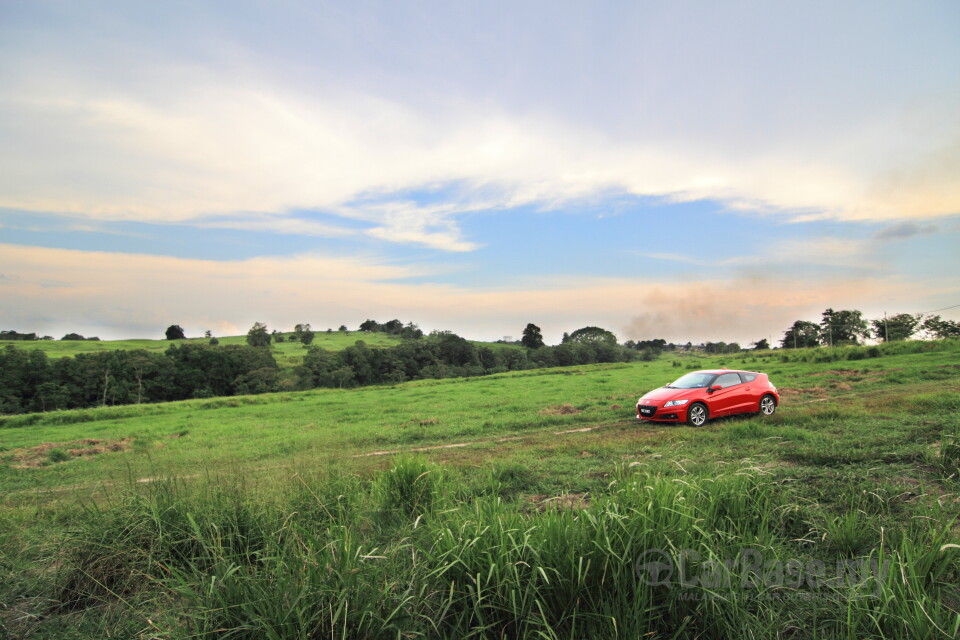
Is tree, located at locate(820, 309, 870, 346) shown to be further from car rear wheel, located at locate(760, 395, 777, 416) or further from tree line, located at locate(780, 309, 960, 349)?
car rear wheel, located at locate(760, 395, 777, 416)

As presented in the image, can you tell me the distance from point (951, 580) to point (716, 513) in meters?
1.60

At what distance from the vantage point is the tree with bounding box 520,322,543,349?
11146 cm

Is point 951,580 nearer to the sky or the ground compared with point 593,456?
nearer to the sky

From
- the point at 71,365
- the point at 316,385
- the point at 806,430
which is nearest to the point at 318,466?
the point at 806,430

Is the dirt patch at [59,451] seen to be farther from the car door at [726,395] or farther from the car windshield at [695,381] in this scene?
the car door at [726,395]

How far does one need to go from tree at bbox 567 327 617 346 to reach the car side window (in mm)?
88968

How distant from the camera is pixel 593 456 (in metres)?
9.62

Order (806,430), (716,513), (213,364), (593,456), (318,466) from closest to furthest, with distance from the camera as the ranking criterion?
(716,513) < (318,466) < (593,456) < (806,430) < (213,364)

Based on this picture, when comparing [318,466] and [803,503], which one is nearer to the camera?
[803,503]

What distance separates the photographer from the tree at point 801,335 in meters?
85.7

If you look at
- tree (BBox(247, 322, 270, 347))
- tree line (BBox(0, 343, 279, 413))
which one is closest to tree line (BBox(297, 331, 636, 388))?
tree line (BBox(0, 343, 279, 413))

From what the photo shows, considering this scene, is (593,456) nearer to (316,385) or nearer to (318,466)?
(318,466)

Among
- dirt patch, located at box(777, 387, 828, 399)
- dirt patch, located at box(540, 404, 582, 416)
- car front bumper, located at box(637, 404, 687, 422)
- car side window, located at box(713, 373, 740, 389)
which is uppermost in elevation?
car side window, located at box(713, 373, 740, 389)

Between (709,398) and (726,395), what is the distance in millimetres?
817
